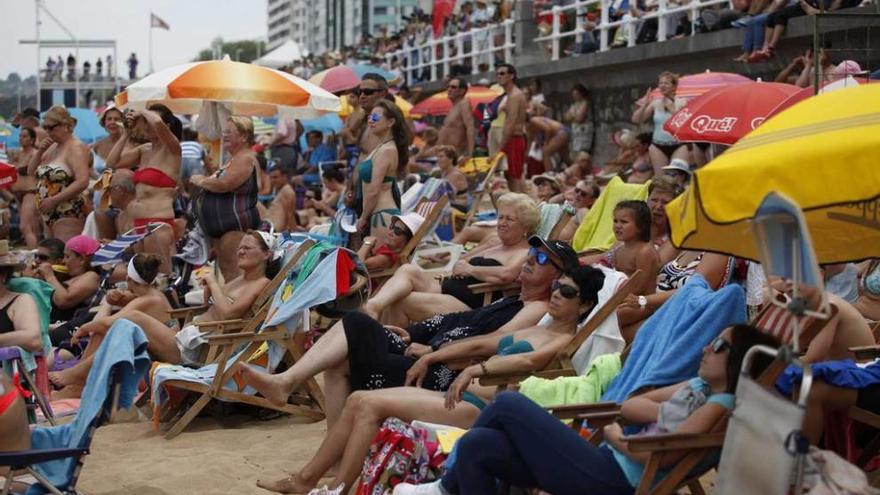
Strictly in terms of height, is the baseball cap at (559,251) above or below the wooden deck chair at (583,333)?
above

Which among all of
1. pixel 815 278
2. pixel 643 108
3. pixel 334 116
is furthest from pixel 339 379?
pixel 334 116

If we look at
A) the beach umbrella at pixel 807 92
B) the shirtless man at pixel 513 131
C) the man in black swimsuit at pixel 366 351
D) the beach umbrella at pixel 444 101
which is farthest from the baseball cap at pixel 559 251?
the beach umbrella at pixel 444 101

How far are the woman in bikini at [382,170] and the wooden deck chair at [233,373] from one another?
6.92ft

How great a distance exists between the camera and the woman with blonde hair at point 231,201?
9.17 meters

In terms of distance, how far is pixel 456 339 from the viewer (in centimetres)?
636

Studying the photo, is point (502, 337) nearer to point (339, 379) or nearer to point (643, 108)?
point (339, 379)

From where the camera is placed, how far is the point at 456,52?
85.4ft

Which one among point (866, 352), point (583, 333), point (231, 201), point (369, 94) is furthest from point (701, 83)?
point (866, 352)

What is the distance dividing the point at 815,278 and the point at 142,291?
5.49 metres

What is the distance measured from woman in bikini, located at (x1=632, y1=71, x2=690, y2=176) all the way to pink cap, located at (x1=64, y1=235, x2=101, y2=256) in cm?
463

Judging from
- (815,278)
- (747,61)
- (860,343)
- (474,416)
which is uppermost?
(747,61)

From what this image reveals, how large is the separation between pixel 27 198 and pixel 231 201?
580cm

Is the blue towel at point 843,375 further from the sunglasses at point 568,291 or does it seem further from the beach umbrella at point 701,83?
the beach umbrella at point 701,83

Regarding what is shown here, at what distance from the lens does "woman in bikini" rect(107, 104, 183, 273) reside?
10.1m
